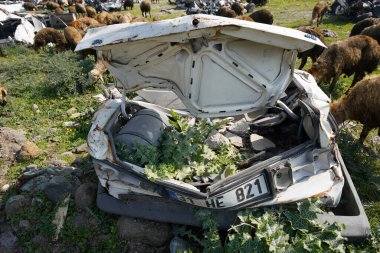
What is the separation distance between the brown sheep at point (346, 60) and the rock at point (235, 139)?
179 inches

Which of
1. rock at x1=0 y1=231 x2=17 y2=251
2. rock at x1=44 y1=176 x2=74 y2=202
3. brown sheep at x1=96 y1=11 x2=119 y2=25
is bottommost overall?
brown sheep at x1=96 y1=11 x2=119 y2=25

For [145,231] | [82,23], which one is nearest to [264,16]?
[82,23]

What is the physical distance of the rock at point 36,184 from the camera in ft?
15.0

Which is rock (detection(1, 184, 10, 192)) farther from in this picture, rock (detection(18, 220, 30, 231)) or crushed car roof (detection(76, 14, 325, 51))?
crushed car roof (detection(76, 14, 325, 51))

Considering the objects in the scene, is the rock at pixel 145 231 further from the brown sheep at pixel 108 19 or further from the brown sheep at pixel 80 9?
the brown sheep at pixel 80 9

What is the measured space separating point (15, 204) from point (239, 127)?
10.8 feet

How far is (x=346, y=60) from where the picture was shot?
8.30m

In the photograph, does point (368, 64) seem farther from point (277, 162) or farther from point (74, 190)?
point (74, 190)

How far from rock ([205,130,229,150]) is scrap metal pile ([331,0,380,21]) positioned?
16333 millimetres

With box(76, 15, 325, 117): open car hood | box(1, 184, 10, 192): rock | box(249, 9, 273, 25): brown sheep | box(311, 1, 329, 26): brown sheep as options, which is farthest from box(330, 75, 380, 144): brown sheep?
box(311, 1, 329, 26): brown sheep

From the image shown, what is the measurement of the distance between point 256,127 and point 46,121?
5.24m

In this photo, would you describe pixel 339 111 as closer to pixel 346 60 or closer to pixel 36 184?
pixel 346 60

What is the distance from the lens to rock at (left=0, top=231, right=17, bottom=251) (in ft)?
13.0

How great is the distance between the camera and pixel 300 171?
11.3 ft
